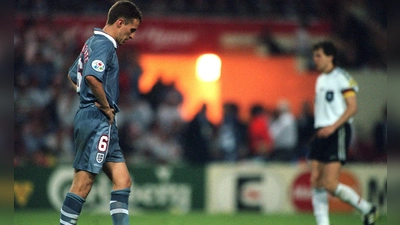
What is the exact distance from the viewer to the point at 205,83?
18156mm

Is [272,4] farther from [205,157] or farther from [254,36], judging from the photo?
[205,157]

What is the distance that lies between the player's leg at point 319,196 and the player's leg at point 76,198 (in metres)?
3.27

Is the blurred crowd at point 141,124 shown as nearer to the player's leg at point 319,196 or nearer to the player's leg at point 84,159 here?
the player's leg at point 319,196

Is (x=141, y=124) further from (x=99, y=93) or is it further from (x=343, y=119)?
(x=99, y=93)

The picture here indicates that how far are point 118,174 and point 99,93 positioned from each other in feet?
2.40

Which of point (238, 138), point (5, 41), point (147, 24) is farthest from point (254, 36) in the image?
point (5, 41)

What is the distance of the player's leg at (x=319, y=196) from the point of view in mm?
7980

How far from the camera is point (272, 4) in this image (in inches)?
725

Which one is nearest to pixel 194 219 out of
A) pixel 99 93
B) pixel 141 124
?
pixel 141 124

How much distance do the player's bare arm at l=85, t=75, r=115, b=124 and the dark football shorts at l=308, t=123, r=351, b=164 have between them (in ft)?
10.5

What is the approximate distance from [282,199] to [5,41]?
9499 mm

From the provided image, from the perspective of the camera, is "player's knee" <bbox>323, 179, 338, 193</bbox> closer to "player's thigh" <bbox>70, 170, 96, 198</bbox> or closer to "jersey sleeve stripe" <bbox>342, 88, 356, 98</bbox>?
"jersey sleeve stripe" <bbox>342, 88, 356, 98</bbox>

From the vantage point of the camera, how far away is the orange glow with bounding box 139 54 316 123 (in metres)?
17.8

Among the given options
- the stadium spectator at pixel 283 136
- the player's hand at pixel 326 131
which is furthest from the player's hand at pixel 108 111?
the stadium spectator at pixel 283 136
